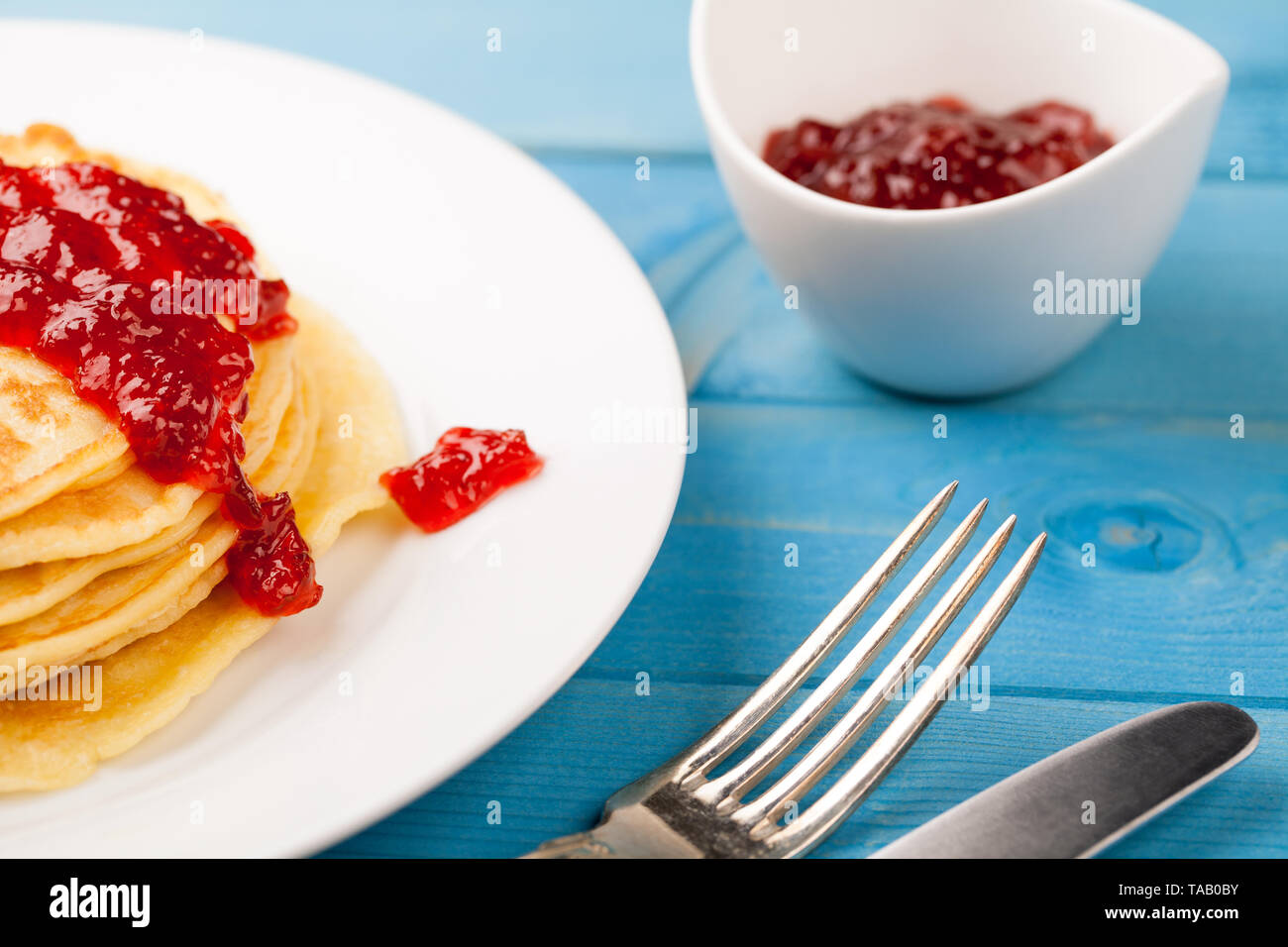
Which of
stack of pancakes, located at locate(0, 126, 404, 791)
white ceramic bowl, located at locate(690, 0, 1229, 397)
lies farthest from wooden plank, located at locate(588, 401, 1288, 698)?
stack of pancakes, located at locate(0, 126, 404, 791)

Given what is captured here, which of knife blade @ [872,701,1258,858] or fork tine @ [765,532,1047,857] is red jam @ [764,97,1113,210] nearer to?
fork tine @ [765,532,1047,857]

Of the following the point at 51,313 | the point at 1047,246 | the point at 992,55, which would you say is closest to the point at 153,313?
the point at 51,313

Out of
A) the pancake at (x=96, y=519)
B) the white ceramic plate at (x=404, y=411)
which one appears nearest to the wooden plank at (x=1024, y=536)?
the white ceramic plate at (x=404, y=411)

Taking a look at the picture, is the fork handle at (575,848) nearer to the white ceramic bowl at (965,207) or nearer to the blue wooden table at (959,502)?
the blue wooden table at (959,502)

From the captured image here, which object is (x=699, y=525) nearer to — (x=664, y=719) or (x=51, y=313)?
(x=664, y=719)

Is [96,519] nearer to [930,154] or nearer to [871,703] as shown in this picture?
[871,703]
